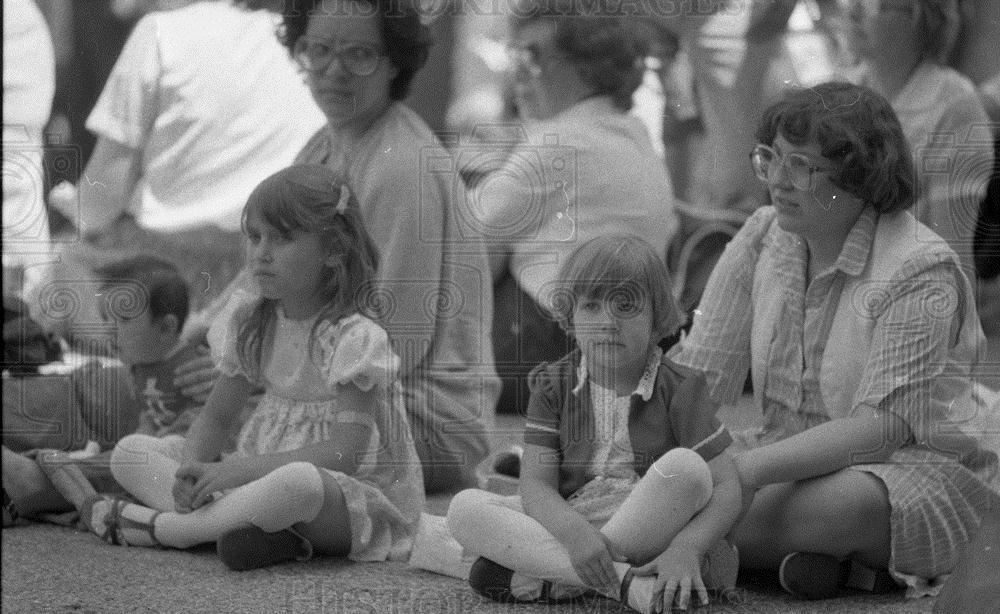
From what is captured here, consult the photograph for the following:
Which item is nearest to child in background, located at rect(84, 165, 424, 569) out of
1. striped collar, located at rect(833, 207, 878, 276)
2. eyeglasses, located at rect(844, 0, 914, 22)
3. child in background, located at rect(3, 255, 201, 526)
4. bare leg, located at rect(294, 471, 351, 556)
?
bare leg, located at rect(294, 471, 351, 556)

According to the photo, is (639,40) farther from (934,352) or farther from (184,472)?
(184,472)

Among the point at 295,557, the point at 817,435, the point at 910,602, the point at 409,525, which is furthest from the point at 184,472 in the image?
the point at 910,602

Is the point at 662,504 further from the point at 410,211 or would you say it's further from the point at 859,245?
the point at 410,211

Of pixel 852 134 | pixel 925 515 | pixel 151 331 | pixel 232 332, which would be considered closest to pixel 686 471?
pixel 925 515

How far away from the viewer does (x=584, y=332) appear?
1853mm

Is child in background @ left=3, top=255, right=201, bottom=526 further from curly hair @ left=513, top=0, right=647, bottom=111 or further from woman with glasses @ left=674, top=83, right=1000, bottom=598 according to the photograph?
woman with glasses @ left=674, top=83, right=1000, bottom=598

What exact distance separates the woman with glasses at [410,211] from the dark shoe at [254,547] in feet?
1.03

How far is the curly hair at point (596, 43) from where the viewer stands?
2.35m

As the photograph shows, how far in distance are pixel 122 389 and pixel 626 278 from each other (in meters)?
0.88

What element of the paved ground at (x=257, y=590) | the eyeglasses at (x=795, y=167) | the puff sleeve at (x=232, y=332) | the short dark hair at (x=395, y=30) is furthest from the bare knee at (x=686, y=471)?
the short dark hair at (x=395, y=30)

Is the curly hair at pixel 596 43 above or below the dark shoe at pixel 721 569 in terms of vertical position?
above

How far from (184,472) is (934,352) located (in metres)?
1.00

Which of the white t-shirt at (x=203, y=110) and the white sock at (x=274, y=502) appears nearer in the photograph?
the white sock at (x=274, y=502)

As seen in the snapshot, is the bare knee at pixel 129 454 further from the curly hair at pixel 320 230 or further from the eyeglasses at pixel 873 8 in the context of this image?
the eyeglasses at pixel 873 8
